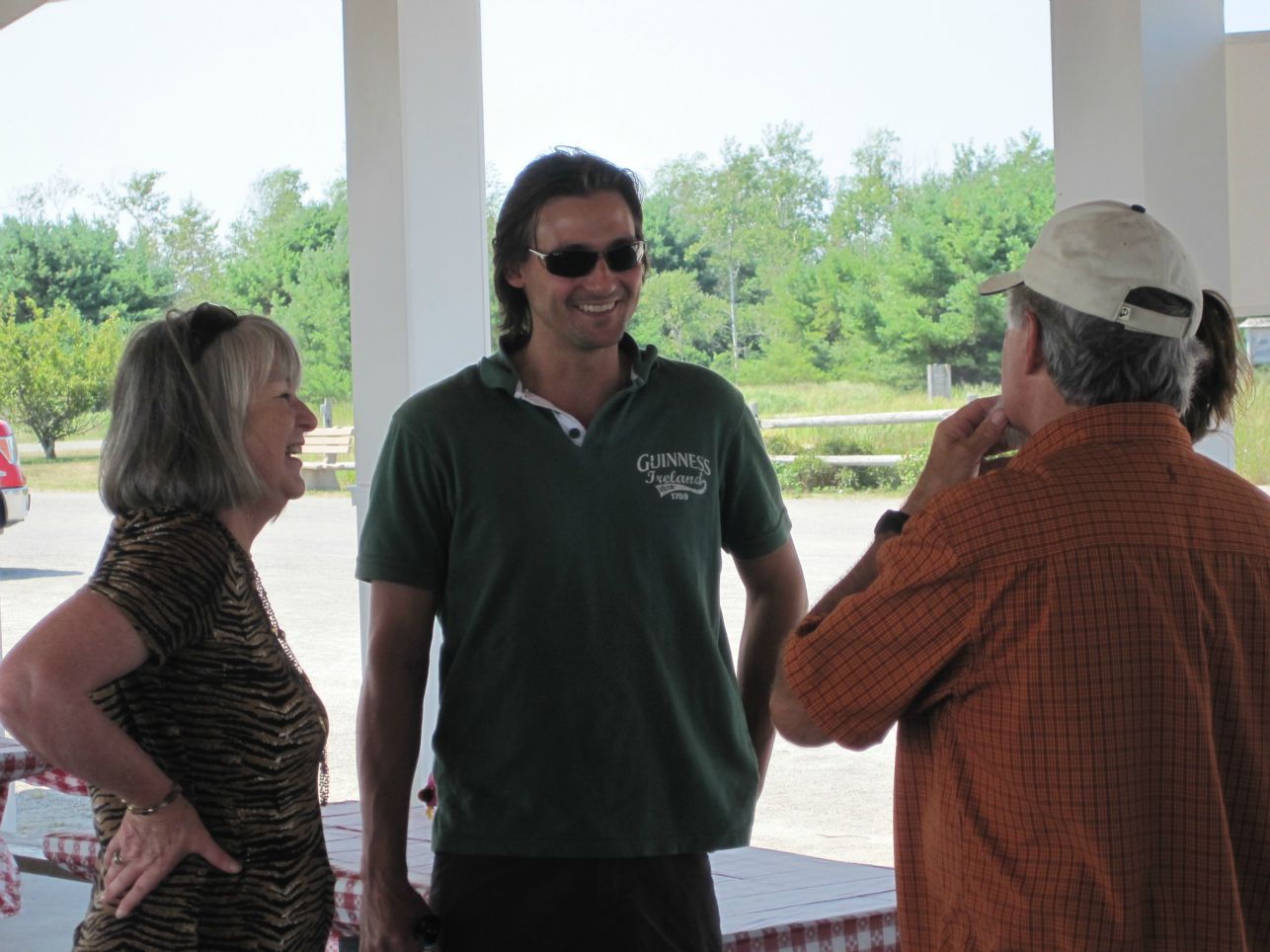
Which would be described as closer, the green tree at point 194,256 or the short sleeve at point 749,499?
the short sleeve at point 749,499

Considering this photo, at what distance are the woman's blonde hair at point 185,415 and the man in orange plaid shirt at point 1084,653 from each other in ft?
2.55

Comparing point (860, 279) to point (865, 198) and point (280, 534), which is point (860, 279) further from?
point (280, 534)

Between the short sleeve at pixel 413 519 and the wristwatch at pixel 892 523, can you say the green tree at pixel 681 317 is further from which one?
the wristwatch at pixel 892 523

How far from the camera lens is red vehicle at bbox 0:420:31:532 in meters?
9.67

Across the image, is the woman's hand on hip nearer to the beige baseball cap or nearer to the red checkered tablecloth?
the beige baseball cap

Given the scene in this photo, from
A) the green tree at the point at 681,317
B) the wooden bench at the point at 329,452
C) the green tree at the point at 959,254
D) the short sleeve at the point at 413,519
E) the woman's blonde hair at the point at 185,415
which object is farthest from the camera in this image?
the green tree at the point at 959,254

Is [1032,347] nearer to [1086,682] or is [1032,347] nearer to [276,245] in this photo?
[1086,682]

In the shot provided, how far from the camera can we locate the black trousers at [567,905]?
1806 mm

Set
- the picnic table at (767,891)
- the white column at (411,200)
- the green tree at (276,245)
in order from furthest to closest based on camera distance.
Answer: the green tree at (276,245), the white column at (411,200), the picnic table at (767,891)

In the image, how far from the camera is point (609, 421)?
1.93m

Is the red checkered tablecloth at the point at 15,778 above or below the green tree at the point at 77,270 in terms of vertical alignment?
below

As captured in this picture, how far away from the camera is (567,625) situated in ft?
6.06

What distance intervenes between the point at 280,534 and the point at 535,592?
16323 mm

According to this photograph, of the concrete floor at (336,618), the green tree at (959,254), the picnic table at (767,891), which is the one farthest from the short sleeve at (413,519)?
the green tree at (959,254)
